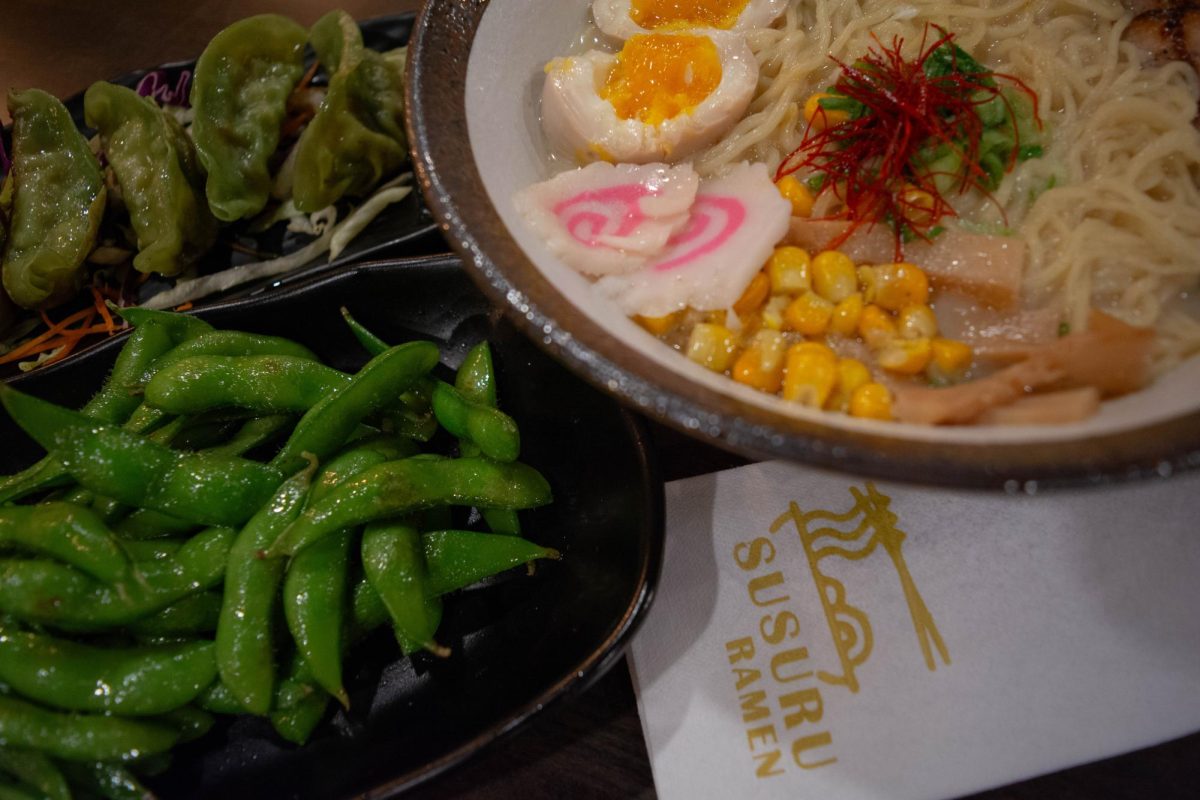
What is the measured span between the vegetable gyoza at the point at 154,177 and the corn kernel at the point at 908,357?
2.69 metres

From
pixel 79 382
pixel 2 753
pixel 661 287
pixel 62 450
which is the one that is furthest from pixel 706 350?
pixel 79 382

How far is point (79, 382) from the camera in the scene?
100 inches

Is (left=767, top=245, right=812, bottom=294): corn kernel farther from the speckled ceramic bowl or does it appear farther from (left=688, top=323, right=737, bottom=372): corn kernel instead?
the speckled ceramic bowl

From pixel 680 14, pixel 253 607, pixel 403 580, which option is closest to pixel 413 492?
pixel 403 580

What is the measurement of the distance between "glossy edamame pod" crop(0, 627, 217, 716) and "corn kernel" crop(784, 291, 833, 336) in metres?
1.59

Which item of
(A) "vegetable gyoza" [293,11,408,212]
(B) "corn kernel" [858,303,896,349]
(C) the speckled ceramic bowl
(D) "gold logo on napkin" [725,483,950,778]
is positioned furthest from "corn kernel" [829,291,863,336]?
(A) "vegetable gyoza" [293,11,408,212]

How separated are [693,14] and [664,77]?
38cm

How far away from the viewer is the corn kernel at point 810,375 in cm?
172

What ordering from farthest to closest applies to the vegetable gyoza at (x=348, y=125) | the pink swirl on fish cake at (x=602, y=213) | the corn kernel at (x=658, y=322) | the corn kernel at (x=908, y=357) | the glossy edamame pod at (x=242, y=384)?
the vegetable gyoza at (x=348, y=125) < the glossy edamame pod at (x=242, y=384) < the pink swirl on fish cake at (x=602, y=213) < the corn kernel at (x=658, y=322) < the corn kernel at (x=908, y=357)

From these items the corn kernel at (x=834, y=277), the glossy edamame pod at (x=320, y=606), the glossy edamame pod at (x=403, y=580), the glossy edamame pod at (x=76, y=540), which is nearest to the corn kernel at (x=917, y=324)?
the corn kernel at (x=834, y=277)

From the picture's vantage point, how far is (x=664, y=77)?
89.7 inches

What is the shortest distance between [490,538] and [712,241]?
94 centimetres

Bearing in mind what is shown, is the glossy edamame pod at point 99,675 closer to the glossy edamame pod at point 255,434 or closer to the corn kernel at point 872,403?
the glossy edamame pod at point 255,434

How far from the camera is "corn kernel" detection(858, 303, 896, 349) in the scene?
6.17 ft
